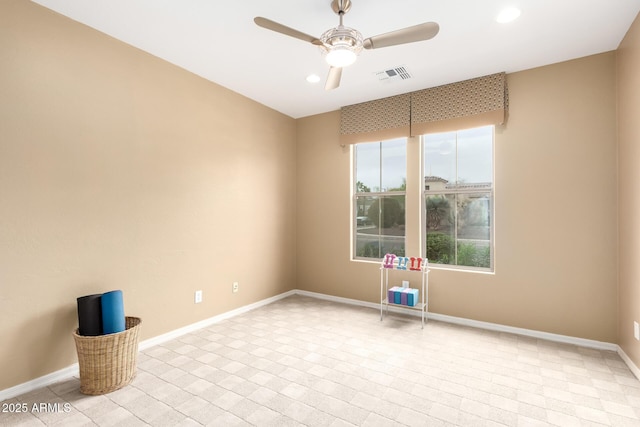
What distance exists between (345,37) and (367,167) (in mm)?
2577

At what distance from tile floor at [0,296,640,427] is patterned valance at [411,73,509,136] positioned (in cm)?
238

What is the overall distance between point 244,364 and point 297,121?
3.67m

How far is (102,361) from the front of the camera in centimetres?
222

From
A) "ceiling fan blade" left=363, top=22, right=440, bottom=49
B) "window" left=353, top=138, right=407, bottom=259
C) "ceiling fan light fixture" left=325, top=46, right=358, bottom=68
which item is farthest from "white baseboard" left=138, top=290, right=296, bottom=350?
"ceiling fan blade" left=363, top=22, right=440, bottom=49

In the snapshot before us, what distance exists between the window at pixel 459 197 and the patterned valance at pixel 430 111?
206 mm

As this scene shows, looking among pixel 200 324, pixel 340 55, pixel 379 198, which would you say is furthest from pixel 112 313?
pixel 379 198

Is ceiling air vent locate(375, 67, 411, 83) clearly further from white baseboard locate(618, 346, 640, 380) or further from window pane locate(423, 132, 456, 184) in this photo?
white baseboard locate(618, 346, 640, 380)

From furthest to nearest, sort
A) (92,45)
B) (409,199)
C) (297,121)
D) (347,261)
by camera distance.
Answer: (297,121), (347,261), (409,199), (92,45)

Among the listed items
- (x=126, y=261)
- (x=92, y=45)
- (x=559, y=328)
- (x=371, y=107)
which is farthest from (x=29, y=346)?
(x=559, y=328)

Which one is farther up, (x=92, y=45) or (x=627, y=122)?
(x=92, y=45)

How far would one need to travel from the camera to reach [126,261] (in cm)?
284

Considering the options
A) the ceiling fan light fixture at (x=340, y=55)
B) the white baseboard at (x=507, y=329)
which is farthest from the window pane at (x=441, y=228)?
the ceiling fan light fixture at (x=340, y=55)

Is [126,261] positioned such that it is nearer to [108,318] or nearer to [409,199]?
[108,318]

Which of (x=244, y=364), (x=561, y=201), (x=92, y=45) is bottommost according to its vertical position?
(x=244, y=364)
